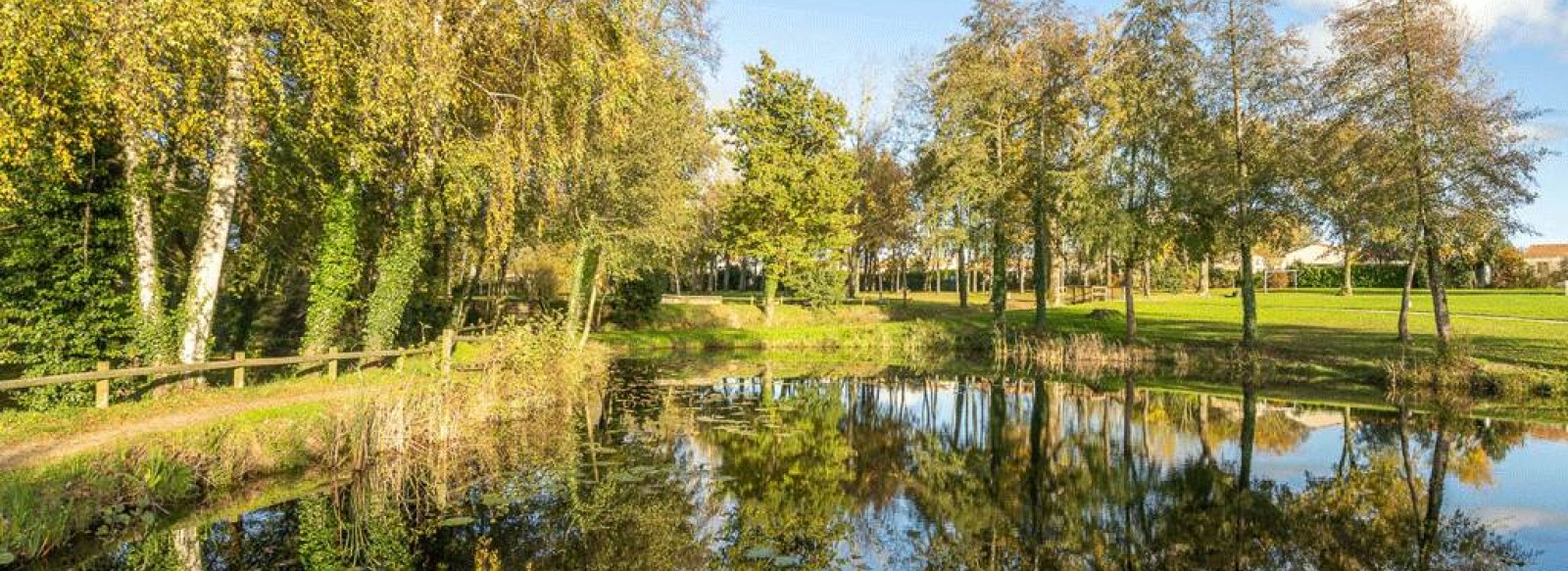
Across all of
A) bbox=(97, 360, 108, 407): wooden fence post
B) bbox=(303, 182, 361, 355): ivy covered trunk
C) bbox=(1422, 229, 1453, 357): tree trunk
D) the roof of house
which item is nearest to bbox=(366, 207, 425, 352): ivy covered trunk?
bbox=(303, 182, 361, 355): ivy covered trunk

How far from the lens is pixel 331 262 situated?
1669 centimetres

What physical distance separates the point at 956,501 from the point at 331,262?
13.6 metres

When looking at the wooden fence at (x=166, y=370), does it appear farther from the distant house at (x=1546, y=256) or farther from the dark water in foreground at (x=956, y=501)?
the distant house at (x=1546, y=256)

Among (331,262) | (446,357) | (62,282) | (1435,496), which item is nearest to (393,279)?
(331,262)

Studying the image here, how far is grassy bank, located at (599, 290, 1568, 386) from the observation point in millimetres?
22172

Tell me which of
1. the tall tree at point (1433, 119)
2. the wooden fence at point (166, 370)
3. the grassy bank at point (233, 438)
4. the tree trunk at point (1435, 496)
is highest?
the tall tree at point (1433, 119)

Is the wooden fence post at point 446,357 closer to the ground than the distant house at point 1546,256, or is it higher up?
closer to the ground

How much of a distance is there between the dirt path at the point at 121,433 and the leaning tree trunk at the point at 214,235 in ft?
6.03

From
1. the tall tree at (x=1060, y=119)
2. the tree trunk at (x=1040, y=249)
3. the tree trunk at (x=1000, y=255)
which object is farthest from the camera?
the tree trunk at (x=1000, y=255)

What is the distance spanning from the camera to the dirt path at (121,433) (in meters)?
9.36

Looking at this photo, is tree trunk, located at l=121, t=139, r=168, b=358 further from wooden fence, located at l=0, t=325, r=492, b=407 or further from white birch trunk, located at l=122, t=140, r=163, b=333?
wooden fence, located at l=0, t=325, r=492, b=407

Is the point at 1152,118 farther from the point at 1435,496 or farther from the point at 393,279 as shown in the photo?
the point at 393,279

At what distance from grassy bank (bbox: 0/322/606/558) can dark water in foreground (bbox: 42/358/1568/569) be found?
29.1 inches

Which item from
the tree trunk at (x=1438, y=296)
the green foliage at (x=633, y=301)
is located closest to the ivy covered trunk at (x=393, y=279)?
the green foliage at (x=633, y=301)
